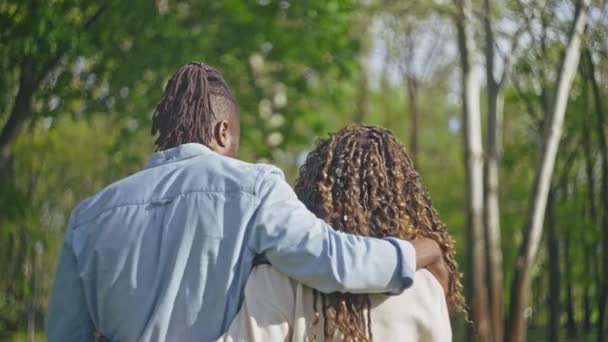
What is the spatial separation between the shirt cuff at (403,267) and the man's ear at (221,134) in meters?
0.54

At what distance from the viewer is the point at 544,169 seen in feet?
55.0

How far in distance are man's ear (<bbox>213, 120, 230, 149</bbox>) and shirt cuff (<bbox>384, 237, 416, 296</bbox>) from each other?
1.77 ft

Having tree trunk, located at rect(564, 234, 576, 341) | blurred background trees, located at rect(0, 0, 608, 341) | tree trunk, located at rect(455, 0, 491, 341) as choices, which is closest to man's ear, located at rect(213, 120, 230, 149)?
blurred background trees, located at rect(0, 0, 608, 341)

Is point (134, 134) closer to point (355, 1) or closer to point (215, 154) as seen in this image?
point (355, 1)

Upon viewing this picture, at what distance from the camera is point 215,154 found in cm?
359

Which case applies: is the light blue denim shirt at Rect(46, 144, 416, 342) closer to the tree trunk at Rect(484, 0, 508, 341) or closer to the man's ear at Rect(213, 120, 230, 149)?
the man's ear at Rect(213, 120, 230, 149)

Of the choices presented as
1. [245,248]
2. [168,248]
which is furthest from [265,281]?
[168,248]

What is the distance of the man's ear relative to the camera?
144 inches

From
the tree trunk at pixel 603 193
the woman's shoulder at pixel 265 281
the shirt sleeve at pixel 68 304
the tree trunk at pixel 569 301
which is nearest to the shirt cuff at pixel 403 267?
the woman's shoulder at pixel 265 281

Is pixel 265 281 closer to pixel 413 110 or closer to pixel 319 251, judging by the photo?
pixel 319 251

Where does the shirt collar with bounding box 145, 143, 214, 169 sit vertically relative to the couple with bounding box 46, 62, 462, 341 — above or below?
above

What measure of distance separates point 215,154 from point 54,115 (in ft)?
45.5

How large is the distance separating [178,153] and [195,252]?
1.11 feet

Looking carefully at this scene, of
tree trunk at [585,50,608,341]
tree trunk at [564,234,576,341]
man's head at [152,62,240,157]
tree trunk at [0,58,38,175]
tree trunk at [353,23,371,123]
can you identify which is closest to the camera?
man's head at [152,62,240,157]
